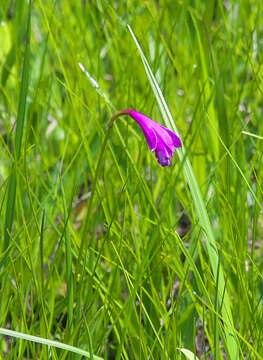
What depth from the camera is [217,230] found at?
127 centimetres

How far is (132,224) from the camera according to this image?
3.57 ft

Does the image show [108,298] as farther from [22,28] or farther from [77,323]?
[22,28]

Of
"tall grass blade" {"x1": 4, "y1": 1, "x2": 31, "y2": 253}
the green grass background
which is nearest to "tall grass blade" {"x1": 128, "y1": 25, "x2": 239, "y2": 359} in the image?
the green grass background

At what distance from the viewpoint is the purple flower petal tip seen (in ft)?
2.65

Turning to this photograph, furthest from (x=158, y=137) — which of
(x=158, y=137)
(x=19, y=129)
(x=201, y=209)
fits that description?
(x=19, y=129)

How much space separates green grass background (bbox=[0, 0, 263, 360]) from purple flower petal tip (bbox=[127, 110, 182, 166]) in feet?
0.08

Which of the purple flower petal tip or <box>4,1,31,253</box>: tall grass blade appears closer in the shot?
the purple flower petal tip

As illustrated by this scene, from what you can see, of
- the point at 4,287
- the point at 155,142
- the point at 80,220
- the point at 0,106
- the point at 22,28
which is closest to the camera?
the point at 155,142

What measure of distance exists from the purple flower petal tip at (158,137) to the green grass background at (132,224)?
0.03m

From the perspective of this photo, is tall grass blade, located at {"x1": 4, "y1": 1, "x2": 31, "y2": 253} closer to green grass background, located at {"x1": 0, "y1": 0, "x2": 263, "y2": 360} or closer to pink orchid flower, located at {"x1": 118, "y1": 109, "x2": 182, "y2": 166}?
green grass background, located at {"x1": 0, "y1": 0, "x2": 263, "y2": 360}

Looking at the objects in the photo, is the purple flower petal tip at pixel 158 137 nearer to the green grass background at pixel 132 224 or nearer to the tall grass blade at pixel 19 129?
the green grass background at pixel 132 224

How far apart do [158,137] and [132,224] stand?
0.30 metres

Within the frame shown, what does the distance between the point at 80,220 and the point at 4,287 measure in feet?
2.15

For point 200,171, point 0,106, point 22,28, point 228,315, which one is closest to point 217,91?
point 200,171
